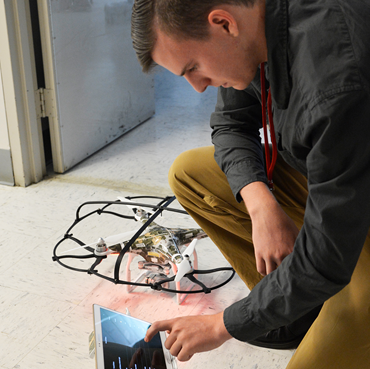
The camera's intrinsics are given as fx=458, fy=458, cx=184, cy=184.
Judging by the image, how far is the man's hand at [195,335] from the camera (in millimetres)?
917

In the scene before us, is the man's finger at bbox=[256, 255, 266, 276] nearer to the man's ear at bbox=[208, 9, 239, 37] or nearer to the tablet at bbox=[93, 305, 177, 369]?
the tablet at bbox=[93, 305, 177, 369]

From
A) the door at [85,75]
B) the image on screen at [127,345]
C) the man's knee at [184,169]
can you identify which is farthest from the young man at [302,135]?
the door at [85,75]

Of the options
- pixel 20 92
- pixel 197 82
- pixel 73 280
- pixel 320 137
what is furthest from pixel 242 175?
pixel 20 92

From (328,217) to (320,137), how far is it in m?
0.13

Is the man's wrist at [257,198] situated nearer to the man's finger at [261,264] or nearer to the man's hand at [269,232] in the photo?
the man's hand at [269,232]

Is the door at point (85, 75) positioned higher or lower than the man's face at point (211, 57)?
lower

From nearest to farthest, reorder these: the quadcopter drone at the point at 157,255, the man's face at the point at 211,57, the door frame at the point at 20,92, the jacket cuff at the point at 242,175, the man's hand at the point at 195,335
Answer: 1. the man's face at the point at 211,57
2. the man's hand at the point at 195,335
3. the jacket cuff at the point at 242,175
4. the quadcopter drone at the point at 157,255
5. the door frame at the point at 20,92

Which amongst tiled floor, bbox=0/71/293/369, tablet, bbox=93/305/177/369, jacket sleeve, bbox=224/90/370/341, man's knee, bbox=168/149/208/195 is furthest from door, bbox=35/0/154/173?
jacket sleeve, bbox=224/90/370/341

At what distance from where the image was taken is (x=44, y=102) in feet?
7.33

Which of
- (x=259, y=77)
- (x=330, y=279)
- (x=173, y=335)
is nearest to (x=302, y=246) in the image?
(x=330, y=279)

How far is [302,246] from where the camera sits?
0.81 metres

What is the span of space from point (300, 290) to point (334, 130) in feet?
0.96

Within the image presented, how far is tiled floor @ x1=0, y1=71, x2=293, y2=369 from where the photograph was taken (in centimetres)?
124

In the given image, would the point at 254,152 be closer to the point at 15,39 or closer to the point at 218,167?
the point at 218,167
